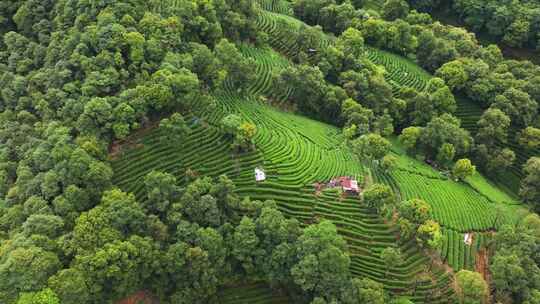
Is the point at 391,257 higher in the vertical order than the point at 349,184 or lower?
lower

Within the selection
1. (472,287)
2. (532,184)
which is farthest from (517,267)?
(532,184)

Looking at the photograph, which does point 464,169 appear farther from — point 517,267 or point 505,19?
point 505,19

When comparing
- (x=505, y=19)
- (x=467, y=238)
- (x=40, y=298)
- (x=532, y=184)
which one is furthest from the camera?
(x=505, y=19)

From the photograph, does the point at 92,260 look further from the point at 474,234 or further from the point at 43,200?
the point at 474,234

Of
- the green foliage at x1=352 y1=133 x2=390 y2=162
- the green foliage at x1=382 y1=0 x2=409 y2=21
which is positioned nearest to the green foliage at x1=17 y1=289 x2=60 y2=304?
the green foliage at x1=352 y1=133 x2=390 y2=162

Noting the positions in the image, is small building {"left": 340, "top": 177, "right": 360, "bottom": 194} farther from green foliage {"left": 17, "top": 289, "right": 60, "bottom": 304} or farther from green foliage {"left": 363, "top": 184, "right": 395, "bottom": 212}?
green foliage {"left": 17, "top": 289, "right": 60, "bottom": 304}

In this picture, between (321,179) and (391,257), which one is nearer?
(391,257)

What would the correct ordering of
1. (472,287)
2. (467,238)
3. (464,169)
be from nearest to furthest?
(472,287), (467,238), (464,169)
